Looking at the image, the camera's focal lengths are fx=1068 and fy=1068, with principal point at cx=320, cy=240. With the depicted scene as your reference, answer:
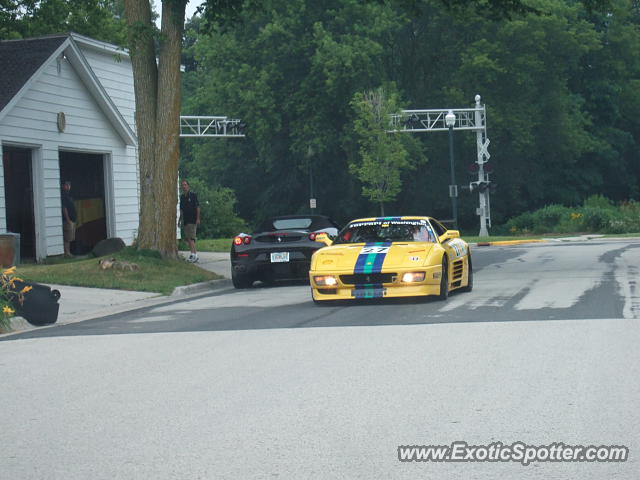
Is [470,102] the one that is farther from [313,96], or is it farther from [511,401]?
[511,401]

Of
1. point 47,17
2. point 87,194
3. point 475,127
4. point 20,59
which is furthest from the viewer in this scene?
point 475,127

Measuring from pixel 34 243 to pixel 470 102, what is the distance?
1469 inches

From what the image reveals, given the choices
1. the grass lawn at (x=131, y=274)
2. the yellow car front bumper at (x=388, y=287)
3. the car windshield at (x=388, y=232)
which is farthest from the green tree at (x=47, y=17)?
A: the yellow car front bumper at (x=388, y=287)

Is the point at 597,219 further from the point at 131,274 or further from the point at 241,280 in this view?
the point at 131,274

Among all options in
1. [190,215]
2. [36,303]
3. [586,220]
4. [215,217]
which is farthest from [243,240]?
[586,220]

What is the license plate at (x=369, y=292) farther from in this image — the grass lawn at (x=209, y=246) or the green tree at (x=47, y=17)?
the green tree at (x=47, y=17)

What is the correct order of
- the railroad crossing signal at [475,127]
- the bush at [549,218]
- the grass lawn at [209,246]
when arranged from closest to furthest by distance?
the grass lawn at [209,246]
the railroad crossing signal at [475,127]
the bush at [549,218]

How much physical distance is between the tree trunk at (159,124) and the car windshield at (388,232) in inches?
250

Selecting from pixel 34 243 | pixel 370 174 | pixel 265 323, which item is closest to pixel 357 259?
pixel 265 323

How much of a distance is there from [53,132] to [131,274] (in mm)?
7037

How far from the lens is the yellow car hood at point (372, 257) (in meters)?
14.6

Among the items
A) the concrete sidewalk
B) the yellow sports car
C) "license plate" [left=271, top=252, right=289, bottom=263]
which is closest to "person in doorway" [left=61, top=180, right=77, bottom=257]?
the concrete sidewalk

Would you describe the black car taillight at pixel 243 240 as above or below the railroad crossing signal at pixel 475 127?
below

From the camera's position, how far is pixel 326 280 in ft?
48.6
